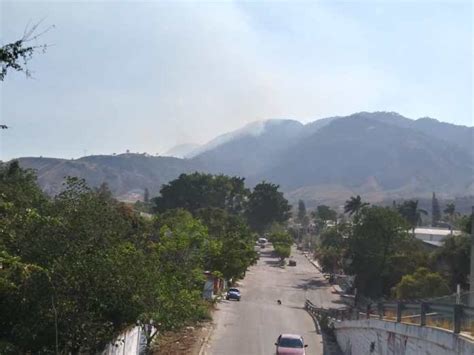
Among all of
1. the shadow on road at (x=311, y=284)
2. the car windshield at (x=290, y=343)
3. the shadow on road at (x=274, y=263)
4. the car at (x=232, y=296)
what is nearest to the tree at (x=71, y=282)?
the car windshield at (x=290, y=343)

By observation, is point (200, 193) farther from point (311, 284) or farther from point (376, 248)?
point (376, 248)

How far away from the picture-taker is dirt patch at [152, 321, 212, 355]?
30.1 meters

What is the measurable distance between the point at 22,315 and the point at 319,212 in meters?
157

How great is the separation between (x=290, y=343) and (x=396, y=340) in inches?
372

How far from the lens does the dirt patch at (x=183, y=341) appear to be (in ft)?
98.7

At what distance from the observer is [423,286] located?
170 ft

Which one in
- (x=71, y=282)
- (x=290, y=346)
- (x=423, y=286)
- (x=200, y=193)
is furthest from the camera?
(x=200, y=193)

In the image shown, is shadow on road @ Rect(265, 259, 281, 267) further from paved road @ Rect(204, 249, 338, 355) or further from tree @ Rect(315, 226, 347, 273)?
tree @ Rect(315, 226, 347, 273)

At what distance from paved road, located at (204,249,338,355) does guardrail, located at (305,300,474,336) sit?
8626 mm

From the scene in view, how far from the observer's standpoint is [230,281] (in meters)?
69.2

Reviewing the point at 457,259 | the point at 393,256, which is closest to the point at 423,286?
the point at 457,259

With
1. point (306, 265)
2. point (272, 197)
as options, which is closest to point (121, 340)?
point (306, 265)

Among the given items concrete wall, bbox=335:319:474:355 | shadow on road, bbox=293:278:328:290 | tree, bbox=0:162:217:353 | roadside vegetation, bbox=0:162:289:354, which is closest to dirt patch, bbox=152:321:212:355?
roadside vegetation, bbox=0:162:289:354

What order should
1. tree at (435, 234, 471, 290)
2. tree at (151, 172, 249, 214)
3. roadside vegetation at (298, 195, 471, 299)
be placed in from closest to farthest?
tree at (435, 234, 471, 290) < roadside vegetation at (298, 195, 471, 299) < tree at (151, 172, 249, 214)
